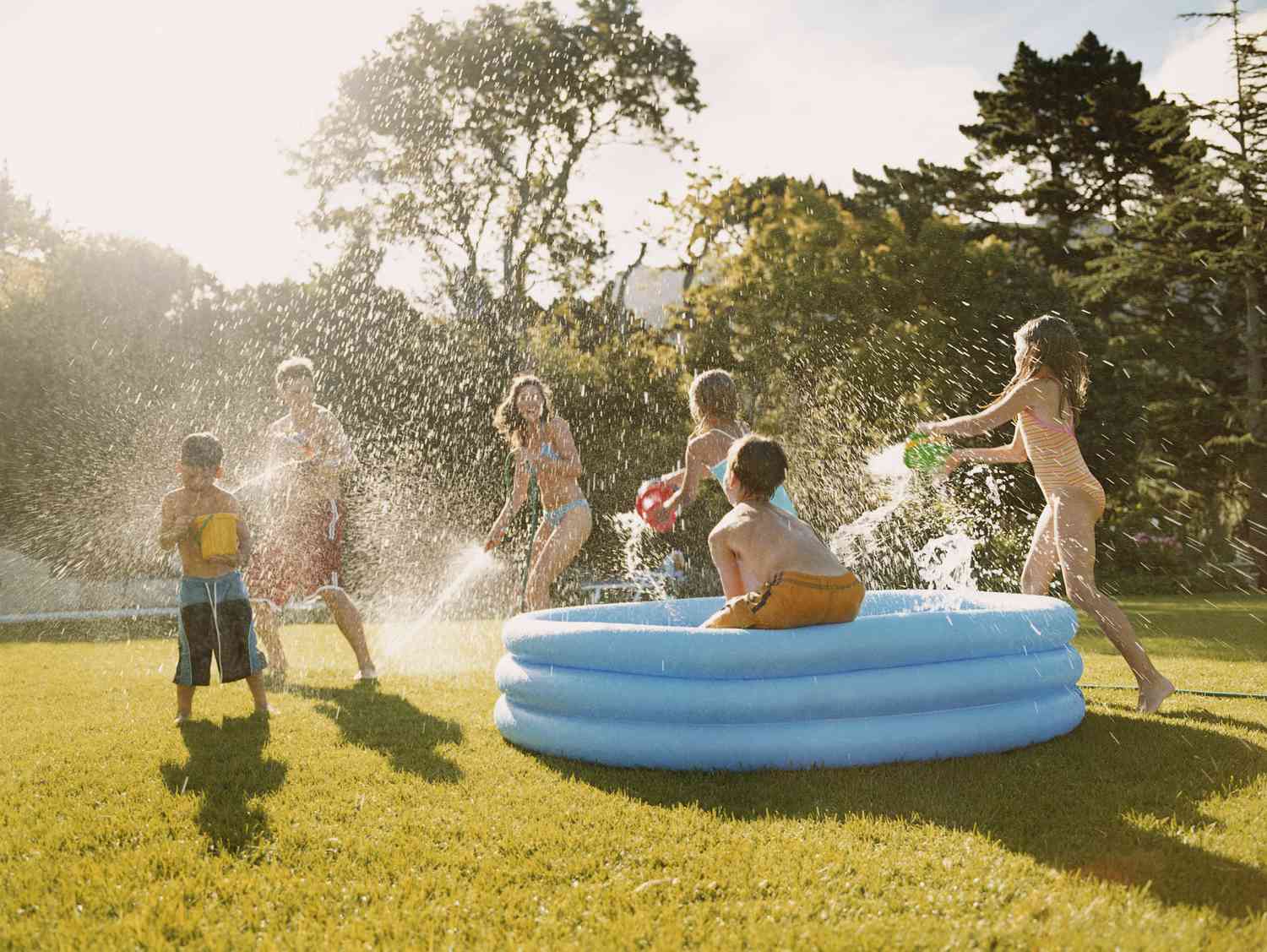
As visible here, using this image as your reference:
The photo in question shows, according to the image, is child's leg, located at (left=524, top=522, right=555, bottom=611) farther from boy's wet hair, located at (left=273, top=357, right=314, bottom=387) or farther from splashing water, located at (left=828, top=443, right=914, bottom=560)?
splashing water, located at (left=828, top=443, right=914, bottom=560)

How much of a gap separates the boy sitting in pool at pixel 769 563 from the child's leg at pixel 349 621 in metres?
3.15

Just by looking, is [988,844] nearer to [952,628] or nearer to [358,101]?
[952,628]

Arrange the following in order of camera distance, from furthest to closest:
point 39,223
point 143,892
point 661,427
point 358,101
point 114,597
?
point 39,223 → point 358,101 → point 661,427 → point 114,597 → point 143,892

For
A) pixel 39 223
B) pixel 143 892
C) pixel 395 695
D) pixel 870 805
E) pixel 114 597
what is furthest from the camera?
pixel 39 223

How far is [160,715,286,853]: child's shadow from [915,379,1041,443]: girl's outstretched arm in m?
3.40

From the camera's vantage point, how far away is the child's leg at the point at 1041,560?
532 cm

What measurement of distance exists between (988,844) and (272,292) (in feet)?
73.5

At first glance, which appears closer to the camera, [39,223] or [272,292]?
[272,292]

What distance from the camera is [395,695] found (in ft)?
20.3

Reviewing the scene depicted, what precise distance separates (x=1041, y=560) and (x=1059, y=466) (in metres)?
0.52

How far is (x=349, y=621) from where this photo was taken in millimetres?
6832

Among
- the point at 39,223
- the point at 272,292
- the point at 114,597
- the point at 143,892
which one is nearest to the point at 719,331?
the point at 272,292

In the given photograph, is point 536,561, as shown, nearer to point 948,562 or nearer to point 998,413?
point 998,413

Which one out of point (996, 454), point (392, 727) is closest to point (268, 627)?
point (392, 727)
